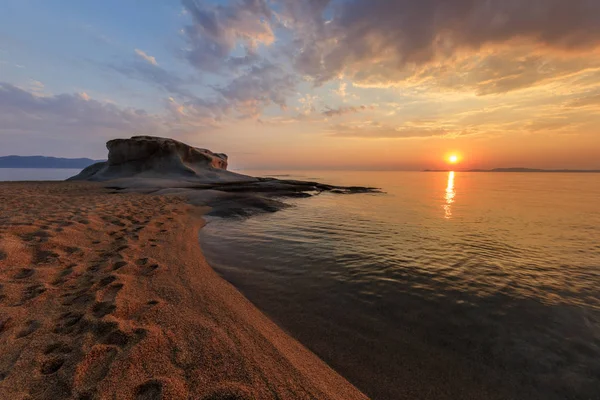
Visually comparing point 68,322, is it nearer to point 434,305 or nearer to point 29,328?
point 29,328

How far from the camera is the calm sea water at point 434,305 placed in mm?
3559

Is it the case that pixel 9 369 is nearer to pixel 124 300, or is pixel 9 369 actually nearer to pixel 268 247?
pixel 124 300

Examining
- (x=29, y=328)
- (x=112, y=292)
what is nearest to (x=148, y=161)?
(x=112, y=292)

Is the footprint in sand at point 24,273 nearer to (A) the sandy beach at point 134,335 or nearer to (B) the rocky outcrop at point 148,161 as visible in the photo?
(A) the sandy beach at point 134,335

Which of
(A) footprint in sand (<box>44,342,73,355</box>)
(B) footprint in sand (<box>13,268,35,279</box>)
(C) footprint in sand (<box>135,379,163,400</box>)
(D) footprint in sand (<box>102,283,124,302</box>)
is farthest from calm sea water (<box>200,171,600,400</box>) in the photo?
(B) footprint in sand (<box>13,268,35,279</box>)

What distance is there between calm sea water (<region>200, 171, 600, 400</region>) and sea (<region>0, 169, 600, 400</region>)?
0.02m

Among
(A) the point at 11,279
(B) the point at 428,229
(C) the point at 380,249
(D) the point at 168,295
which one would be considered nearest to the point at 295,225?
(C) the point at 380,249

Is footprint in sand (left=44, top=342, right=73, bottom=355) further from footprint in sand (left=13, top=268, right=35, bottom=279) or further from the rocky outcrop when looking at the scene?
the rocky outcrop

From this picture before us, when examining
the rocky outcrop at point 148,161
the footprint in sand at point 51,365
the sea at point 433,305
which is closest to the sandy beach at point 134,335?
the footprint in sand at point 51,365

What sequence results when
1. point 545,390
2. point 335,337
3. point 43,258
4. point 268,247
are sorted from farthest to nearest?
point 268,247 < point 43,258 < point 335,337 < point 545,390

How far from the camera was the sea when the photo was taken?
3555 mm

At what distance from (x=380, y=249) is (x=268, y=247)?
4257 millimetres

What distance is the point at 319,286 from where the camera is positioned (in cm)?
622

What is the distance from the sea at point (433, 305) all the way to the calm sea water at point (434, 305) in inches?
0.9
